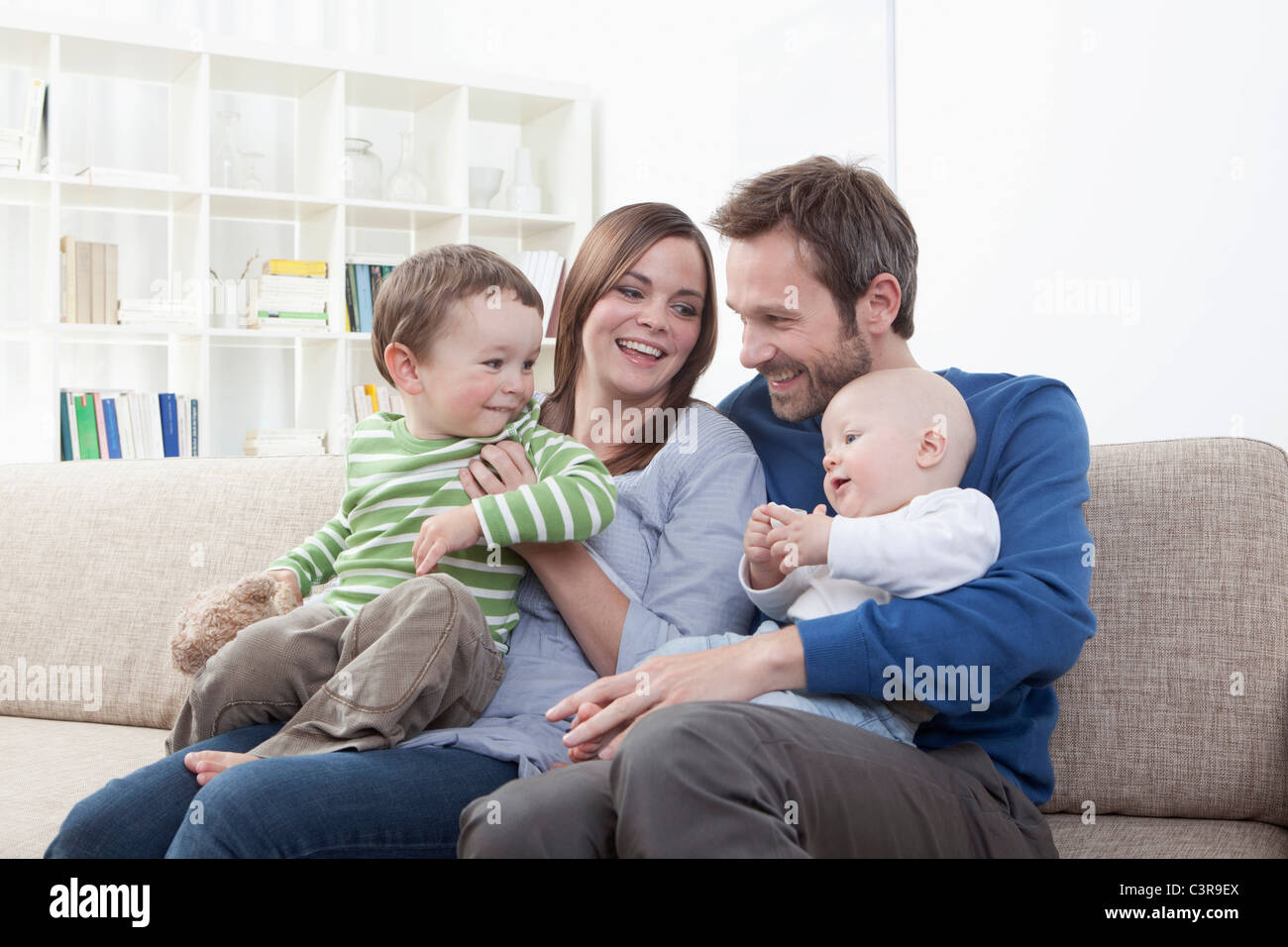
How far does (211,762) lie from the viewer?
1.20m

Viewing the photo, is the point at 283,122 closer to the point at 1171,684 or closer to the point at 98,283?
the point at 98,283

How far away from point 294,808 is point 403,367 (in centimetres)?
58

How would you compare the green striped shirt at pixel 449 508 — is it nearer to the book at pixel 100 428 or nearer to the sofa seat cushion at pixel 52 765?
the sofa seat cushion at pixel 52 765

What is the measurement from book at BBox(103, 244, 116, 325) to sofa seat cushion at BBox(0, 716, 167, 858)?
2.13 meters

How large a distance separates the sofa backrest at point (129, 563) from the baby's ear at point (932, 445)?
1.01 metres

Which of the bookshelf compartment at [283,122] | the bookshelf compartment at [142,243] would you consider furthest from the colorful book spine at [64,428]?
the bookshelf compartment at [283,122]

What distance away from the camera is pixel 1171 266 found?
2.23 m

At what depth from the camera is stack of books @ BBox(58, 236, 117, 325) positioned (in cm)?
367

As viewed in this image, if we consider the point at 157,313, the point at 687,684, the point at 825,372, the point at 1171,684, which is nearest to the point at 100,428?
the point at 157,313

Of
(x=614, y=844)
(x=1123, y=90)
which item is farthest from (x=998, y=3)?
(x=614, y=844)

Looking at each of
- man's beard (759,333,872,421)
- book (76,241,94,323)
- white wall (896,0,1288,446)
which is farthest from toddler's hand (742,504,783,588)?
book (76,241,94,323)

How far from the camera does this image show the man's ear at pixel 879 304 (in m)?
1.44

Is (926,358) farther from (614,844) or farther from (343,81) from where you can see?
(343,81)
